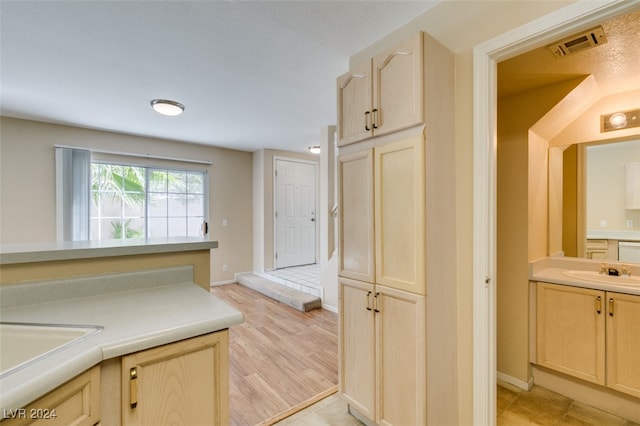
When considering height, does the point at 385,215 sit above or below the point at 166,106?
below

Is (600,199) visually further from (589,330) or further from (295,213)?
(295,213)

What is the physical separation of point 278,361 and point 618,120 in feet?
10.8

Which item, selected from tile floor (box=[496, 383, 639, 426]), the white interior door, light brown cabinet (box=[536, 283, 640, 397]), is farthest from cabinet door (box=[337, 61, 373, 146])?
the white interior door

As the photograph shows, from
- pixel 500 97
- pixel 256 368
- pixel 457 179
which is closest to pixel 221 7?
pixel 457 179

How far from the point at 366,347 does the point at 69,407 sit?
1308 millimetres

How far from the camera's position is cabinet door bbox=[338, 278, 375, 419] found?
163 cm

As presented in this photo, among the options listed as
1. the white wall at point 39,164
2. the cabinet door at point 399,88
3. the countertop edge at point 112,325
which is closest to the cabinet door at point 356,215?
the cabinet door at point 399,88

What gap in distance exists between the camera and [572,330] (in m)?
1.99

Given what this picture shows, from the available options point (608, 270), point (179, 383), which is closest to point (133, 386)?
point (179, 383)

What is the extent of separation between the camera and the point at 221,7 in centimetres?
165

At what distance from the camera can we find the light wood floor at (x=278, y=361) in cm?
198

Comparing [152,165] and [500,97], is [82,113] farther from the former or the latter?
[500,97]

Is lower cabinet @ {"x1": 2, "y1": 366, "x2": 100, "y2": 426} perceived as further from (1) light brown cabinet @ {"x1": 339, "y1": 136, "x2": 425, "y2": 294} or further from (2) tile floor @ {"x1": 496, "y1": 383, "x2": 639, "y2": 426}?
(2) tile floor @ {"x1": 496, "y1": 383, "x2": 639, "y2": 426}

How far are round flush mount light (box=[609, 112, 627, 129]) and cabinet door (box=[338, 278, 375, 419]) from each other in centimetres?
227
